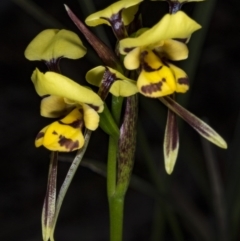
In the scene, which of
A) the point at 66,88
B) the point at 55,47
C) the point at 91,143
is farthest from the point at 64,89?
the point at 91,143

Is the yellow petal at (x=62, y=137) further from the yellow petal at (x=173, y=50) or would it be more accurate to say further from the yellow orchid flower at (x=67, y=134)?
the yellow petal at (x=173, y=50)

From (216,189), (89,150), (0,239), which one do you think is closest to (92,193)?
(89,150)

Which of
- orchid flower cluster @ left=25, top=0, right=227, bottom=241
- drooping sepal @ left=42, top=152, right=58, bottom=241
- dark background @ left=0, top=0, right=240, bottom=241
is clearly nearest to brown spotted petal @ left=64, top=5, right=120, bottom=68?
orchid flower cluster @ left=25, top=0, right=227, bottom=241

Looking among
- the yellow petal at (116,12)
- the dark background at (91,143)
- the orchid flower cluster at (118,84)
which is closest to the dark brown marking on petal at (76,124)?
the orchid flower cluster at (118,84)

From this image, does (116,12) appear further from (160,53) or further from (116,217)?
(116,217)

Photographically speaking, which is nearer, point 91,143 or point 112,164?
point 112,164
